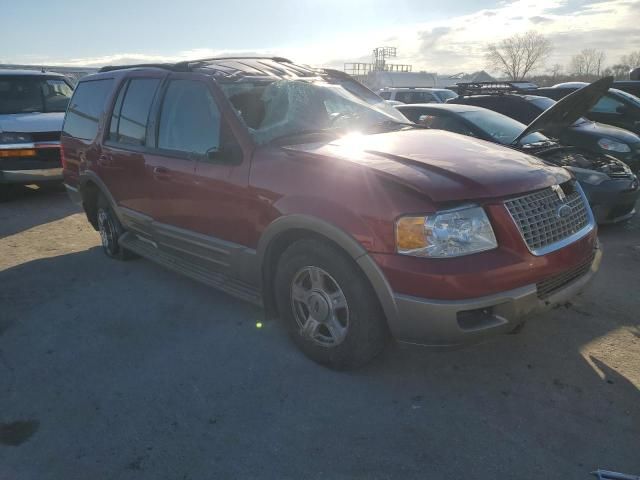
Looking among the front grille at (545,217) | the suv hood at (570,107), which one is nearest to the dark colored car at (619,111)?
the suv hood at (570,107)

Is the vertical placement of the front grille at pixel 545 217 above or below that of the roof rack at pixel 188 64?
below

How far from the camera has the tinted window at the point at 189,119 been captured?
362 cm

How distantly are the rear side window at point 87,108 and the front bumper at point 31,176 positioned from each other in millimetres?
2684

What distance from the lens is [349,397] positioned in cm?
288

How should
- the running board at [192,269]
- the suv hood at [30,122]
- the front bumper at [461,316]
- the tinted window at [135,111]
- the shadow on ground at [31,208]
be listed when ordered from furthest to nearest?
the suv hood at [30,122], the shadow on ground at [31,208], the tinted window at [135,111], the running board at [192,269], the front bumper at [461,316]

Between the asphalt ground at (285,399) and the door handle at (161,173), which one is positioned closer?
the asphalt ground at (285,399)

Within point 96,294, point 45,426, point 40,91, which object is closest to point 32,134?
point 40,91

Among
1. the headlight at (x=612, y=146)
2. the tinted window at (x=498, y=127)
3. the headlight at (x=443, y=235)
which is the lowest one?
the headlight at (x=612, y=146)

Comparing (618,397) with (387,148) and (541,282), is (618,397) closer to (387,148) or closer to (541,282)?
(541,282)

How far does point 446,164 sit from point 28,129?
7.36m

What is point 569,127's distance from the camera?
7367mm

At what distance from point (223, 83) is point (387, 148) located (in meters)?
1.32

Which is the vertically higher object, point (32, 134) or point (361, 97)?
point (361, 97)

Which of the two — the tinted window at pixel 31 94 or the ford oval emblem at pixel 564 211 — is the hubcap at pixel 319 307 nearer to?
the ford oval emblem at pixel 564 211
